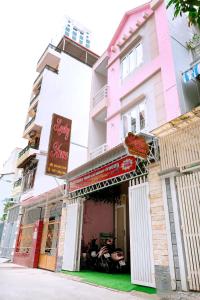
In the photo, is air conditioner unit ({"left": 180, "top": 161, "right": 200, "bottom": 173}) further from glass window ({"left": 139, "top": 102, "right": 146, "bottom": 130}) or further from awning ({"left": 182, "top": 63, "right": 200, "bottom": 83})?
glass window ({"left": 139, "top": 102, "right": 146, "bottom": 130})

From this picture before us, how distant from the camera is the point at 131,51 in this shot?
1072cm

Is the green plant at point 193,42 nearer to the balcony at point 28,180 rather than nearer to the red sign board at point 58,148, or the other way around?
the red sign board at point 58,148

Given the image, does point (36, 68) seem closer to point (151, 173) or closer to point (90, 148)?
point (90, 148)

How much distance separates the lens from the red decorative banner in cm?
581

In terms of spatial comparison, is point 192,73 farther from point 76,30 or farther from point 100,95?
point 76,30

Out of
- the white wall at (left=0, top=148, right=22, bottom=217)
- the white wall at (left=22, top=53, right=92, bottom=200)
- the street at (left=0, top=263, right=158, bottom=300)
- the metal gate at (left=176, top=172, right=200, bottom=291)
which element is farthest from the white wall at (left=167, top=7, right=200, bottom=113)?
the white wall at (left=0, top=148, right=22, bottom=217)

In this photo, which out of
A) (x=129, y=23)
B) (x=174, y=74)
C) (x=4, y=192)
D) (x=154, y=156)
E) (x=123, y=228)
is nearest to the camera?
(x=154, y=156)

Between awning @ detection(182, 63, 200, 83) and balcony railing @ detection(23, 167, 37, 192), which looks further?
balcony railing @ detection(23, 167, 37, 192)

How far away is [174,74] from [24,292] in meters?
7.62

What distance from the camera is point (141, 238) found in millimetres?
5930

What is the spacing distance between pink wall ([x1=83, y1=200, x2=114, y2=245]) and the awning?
6.69 m

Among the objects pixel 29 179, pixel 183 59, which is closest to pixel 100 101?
pixel 183 59

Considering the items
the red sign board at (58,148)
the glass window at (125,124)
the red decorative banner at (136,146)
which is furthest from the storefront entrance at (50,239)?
the red decorative banner at (136,146)

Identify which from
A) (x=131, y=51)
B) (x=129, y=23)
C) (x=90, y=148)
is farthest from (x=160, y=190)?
(x=129, y=23)
